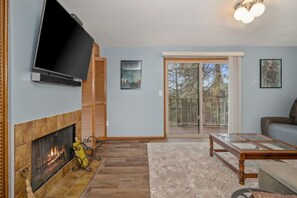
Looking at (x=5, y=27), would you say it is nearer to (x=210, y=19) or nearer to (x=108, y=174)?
(x=108, y=174)

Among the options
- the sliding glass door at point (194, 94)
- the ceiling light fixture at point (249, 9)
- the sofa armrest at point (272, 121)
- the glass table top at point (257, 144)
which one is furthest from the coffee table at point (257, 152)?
the sliding glass door at point (194, 94)

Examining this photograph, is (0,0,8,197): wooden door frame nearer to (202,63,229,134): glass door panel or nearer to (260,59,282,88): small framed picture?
(202,63,229,134): glass door panel

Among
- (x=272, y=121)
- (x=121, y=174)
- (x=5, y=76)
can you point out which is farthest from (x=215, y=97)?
(x=5, y=76)

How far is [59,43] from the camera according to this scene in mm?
2045

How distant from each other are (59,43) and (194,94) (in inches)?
141

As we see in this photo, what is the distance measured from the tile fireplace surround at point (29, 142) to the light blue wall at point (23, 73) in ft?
0.16

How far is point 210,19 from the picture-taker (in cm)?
358

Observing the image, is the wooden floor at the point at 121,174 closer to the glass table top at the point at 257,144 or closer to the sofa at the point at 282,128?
the glass table top at the point at 257,144

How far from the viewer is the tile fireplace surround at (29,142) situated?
160cm

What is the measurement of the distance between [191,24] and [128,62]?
5.35ft

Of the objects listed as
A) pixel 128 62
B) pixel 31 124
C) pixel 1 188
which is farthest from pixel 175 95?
pixel 1 188

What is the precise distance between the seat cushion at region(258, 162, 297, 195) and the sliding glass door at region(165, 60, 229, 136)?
3509mm

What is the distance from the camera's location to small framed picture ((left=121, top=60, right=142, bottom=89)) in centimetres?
464

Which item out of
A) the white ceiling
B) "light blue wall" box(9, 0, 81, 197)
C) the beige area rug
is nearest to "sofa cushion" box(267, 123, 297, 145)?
the beige area rug
